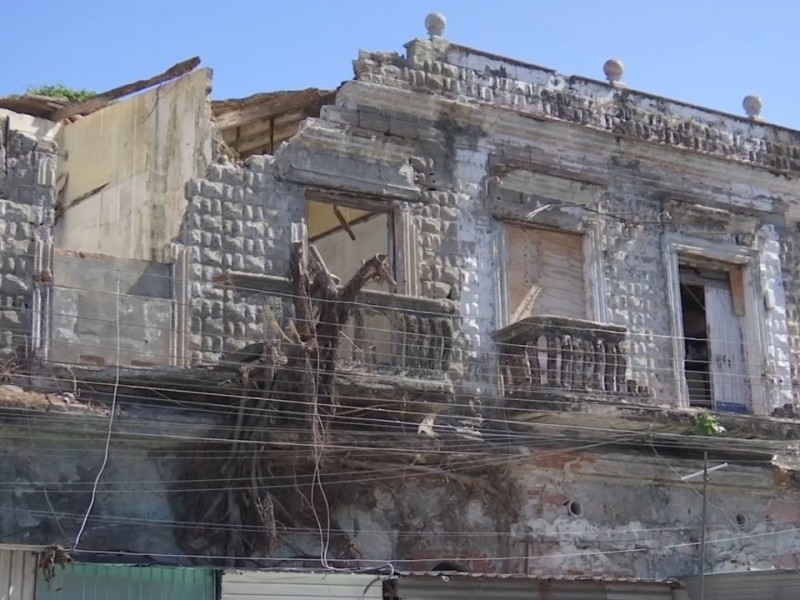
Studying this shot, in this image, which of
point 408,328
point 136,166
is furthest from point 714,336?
point 136,166

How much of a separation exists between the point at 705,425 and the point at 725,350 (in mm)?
1817

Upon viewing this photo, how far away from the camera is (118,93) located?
17469 mm

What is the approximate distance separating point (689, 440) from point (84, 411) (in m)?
6.84

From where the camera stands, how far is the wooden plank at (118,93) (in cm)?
1639

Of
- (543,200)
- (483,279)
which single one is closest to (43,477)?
(483,279)

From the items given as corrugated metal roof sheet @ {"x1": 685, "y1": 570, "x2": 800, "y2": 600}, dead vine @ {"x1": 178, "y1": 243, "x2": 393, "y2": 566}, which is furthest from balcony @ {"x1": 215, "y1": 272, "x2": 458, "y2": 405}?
corrugated metal roof sheet @ {"x1": 685, "y1": 570, "x2": 800, "y2": 600}

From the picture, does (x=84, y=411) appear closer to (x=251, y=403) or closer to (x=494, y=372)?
(x=251, y=403)

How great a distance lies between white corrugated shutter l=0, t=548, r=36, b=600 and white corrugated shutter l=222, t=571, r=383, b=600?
1.50 m

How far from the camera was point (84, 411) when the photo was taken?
13695mm

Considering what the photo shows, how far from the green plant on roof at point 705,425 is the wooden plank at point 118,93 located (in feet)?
21.4

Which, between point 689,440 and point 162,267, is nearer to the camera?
point 162,267

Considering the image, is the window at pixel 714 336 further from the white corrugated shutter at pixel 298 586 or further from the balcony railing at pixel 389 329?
the white corrugated shutter at pixel 298 586

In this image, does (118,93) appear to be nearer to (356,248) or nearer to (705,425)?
(356,248)

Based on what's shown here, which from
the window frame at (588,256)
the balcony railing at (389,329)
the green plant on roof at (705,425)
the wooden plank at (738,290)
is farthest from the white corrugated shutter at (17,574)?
the wooden plank at (738,290)
